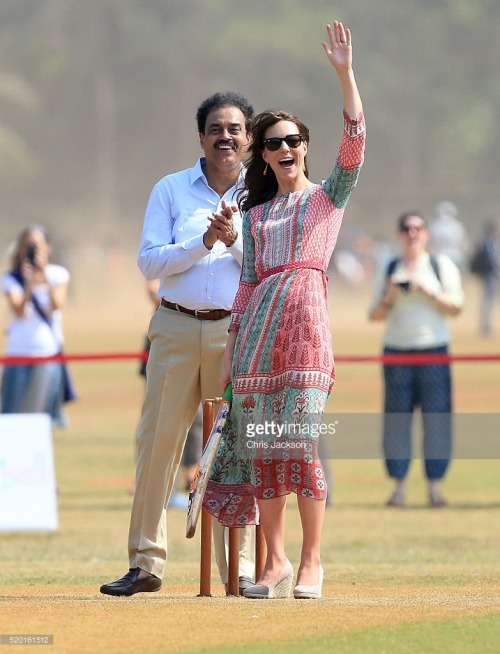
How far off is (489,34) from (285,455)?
6044cm

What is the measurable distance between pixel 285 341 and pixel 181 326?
2.55ft

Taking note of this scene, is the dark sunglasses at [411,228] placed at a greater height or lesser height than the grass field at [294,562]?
greater

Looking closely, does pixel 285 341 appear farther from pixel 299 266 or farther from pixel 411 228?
pixel 411 228

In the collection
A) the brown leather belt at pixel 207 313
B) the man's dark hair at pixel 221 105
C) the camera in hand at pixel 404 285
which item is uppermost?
the man's dark hair at pixel 221 105

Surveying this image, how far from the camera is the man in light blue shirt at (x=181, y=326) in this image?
6598 mm

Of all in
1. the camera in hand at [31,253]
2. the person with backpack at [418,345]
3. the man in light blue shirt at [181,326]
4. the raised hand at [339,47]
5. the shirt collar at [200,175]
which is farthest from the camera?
the camera in hand at [31,253]

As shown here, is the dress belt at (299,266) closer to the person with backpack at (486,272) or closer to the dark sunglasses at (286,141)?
the dark sunglasses at (286,141)

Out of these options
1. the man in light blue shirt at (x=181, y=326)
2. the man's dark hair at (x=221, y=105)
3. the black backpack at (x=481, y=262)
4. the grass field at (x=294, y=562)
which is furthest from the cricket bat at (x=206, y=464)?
the black backpack at (x=481, y=262)

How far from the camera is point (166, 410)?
6629 mm

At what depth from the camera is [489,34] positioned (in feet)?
210

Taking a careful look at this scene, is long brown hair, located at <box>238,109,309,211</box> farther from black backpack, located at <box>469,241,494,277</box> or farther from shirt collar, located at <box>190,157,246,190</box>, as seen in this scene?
black backpack, located at <box>469,241,494,277</box>

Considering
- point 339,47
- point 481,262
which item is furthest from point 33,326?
point 481,262

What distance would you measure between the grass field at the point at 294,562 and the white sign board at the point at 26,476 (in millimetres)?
159

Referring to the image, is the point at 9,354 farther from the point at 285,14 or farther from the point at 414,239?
the point at 285,14
